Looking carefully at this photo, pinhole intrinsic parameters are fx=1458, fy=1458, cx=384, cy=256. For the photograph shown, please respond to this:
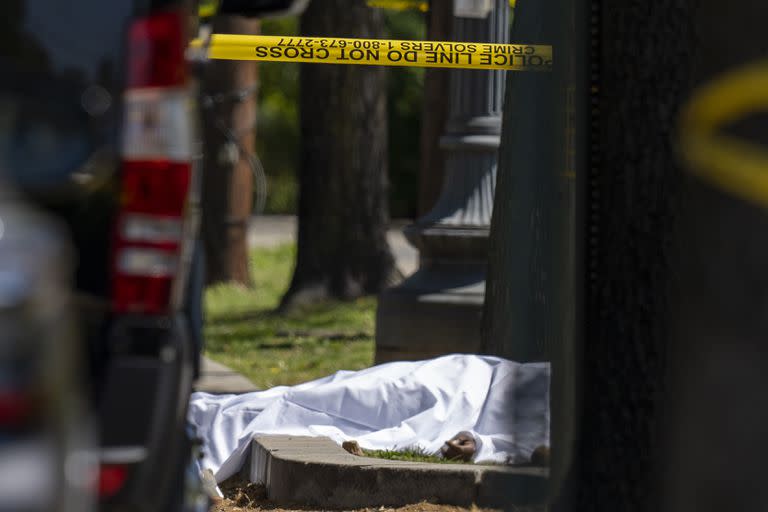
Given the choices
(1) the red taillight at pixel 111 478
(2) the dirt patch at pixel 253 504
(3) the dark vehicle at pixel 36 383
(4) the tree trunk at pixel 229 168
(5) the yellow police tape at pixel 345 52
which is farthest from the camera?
(4) the tree trunk at pixel 229 168

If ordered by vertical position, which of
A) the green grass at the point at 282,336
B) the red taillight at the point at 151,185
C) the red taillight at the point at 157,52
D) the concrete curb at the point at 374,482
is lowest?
the green grass at the point at 282,336

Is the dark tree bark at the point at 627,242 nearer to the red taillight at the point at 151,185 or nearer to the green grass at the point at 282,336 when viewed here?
the red taillight at the point at 151,185

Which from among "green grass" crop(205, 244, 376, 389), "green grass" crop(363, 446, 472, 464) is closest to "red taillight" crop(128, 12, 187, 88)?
"green grass" crop(363, 446, 472, 464)

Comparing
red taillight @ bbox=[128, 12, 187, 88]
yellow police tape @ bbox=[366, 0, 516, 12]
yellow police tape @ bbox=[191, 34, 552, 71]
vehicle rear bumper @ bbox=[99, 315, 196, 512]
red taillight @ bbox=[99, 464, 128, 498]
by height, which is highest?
yellow police tape @ bbox=[366, 0, 516, 12]

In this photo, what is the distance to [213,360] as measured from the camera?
952 centimetres

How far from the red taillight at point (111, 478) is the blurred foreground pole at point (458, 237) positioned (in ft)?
16.8

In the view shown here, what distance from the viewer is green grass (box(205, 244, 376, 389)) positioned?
9109 millimetres

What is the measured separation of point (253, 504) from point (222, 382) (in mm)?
2944

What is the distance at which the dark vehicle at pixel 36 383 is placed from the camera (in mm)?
2039

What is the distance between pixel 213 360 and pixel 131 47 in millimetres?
7048

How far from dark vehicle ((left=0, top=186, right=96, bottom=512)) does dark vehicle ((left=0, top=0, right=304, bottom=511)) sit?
0.82 feet

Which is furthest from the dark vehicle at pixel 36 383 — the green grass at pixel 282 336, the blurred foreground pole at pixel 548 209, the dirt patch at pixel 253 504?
the green grass at pixel 282 336

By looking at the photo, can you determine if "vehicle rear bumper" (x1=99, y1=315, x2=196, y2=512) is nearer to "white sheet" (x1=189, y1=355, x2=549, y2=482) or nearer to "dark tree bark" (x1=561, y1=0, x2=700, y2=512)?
"dark tree bark" (x1=561, y1=0, x2=700, y2=512)

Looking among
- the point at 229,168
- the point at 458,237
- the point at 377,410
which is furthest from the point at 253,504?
the point at 229,168
